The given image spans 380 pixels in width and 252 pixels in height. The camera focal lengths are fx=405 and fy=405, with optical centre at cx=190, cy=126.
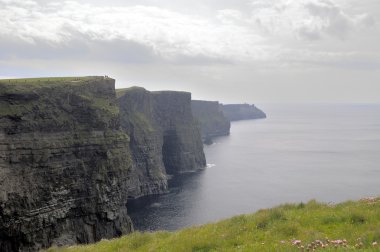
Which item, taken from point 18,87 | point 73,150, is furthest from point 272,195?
point 18,87

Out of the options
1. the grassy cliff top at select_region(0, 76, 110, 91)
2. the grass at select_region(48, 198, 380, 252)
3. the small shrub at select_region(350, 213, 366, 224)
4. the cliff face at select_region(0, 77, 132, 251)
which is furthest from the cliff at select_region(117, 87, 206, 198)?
the small shrub at select_region(350, 213, 366, 224)

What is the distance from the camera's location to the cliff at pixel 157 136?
133 metres

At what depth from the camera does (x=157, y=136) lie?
153750 millimetres

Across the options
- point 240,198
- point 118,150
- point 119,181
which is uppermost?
point 118,150

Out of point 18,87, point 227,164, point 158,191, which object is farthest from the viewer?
point 227,164

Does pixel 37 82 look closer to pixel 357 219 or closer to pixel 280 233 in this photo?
pixel 280 233

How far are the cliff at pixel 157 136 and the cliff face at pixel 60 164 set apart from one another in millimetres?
42315

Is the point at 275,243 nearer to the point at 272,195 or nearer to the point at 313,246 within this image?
the point at 313,246

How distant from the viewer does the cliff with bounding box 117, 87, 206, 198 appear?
5221 inches

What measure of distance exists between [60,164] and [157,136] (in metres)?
80.4

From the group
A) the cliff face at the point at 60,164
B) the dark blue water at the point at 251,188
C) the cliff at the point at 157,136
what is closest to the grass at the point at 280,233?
the cliff face at the point at 60,164

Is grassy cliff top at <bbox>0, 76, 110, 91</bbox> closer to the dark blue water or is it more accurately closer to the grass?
the dark blue water

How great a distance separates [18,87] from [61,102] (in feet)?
29.8

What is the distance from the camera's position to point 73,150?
77.4 m
